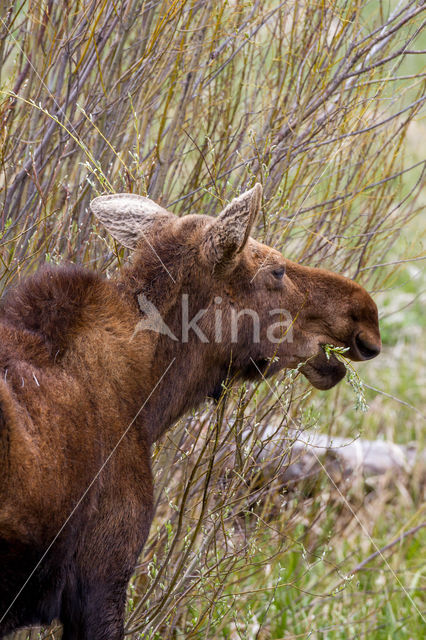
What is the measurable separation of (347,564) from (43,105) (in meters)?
3.53

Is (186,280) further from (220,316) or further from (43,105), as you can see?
(43,105)

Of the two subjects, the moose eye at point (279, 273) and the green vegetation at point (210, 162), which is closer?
the moose eye at point (279, 273)

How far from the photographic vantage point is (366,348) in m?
3.59

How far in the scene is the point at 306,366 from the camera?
3688mm

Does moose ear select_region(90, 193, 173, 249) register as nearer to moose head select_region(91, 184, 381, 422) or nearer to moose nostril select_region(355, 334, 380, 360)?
moose head select_region(91, 184, 381, 422)

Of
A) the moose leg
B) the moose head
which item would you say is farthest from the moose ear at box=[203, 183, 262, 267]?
the moose leg

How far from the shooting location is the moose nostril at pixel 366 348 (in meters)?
3.57

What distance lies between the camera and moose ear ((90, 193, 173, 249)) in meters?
3.47

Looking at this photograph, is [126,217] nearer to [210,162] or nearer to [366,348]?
[210,162]

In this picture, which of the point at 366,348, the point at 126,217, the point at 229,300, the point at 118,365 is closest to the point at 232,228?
the point at 229,300

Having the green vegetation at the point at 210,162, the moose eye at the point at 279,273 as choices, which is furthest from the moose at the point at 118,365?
the green vegetation at the point at 210,162

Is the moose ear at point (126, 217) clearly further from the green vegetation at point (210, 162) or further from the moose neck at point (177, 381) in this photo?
the moose neck at point (177, 381)

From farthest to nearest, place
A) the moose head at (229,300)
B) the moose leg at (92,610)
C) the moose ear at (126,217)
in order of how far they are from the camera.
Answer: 1. the moose ear at (126,217)
2. the moose head at (229,300)
3. the moose leg at (92,610)

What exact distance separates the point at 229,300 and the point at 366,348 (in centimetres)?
67
